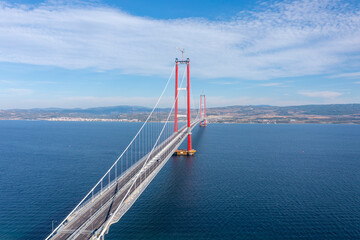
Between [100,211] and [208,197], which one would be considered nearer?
[100,211]

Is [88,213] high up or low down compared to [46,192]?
up

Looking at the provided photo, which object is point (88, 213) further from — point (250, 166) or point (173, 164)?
point (250, 166)

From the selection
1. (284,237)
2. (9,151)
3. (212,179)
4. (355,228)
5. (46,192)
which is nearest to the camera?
(284,237)

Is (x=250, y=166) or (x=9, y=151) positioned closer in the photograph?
(x=250, y=166)

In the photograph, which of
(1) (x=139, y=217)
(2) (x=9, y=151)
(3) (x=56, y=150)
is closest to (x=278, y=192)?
(1) (x=139, y=217)

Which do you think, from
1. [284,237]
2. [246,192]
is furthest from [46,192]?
[284,237]

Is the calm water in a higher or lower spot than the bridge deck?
lower

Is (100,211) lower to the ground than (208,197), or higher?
higher

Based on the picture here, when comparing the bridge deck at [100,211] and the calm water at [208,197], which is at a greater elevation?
the bridge deck at [100,211]

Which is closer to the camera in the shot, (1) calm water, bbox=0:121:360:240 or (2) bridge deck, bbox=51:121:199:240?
(2) bridge deck, bbox=51:121:199:240

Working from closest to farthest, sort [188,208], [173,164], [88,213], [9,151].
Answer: [88,213], [188,208], [173,164], [9,151]

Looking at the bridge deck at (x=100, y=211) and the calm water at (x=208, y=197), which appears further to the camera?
the calm water at (x=208, y=197)
